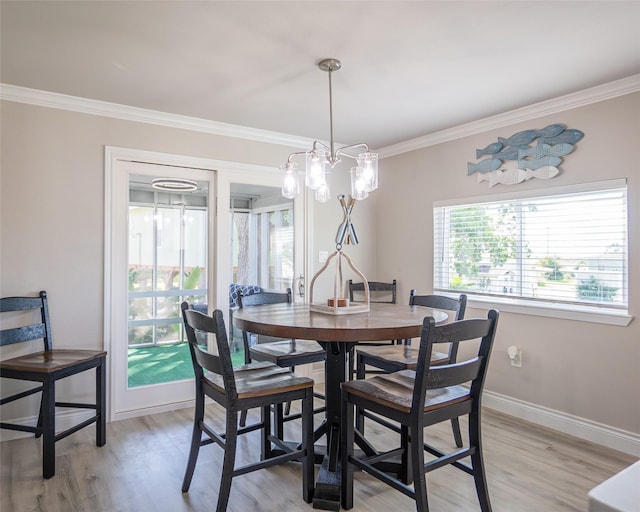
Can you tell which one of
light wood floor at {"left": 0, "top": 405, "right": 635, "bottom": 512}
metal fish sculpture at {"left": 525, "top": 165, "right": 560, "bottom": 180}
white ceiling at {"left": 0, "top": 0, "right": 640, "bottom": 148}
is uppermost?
white ceiling at {"left": 0, "top": 0, "right": 640, "bottom": 148}

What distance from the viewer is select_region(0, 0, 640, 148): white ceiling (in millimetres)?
1889

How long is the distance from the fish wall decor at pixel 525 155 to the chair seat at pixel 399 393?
6.40 feet

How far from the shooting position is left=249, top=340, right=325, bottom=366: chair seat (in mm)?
2549

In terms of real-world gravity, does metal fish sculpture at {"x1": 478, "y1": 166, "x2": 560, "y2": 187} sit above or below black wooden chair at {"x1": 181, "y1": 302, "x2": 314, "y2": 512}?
above

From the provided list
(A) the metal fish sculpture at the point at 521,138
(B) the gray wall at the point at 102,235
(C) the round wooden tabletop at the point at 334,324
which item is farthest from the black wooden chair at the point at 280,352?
(A) the metal fish sculpture at the point at 521,138

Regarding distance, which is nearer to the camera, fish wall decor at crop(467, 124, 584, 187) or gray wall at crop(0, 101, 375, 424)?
gray wall at crop(0, 101, 375, 424)

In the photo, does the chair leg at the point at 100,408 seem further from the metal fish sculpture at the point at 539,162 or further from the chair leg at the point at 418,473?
the metal fish sculpture at the point at 539,162

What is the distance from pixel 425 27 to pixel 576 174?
1.62 metres

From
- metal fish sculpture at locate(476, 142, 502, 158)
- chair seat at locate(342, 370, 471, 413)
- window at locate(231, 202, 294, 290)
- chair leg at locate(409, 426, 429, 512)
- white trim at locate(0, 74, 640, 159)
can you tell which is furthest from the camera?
window at locate(231, 202, 294, 290)

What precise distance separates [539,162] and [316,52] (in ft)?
6.17

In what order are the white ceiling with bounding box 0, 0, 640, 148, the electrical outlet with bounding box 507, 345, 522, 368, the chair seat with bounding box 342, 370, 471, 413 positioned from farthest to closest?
1. the electrical outlet with bounding box 507, 345, 522, 368
2. the white ceiling with bounding box 0, 0, 640, 148
3. the chair seat with bounding box 342, 370, 471, 413

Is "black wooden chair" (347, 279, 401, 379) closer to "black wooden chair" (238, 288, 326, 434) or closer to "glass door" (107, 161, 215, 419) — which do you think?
"black wooden chair" (238, 288, 326, 434)

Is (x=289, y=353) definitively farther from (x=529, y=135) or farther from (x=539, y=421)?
(x=529, y=135)

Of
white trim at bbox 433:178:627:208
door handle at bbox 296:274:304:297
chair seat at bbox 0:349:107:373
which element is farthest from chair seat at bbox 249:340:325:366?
white trim at bbox 433:178:627:208
